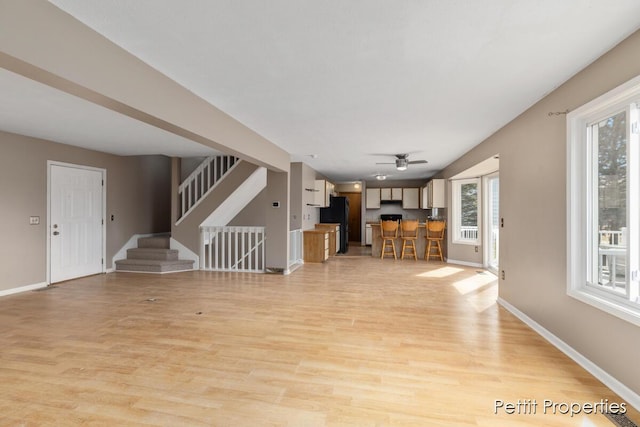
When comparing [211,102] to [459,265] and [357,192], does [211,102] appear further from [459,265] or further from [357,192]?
[357,192]

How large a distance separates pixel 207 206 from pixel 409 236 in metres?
5.15

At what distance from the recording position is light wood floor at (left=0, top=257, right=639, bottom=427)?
189cm

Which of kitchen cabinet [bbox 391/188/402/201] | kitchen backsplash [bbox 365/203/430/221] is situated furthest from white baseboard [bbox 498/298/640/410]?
kitchen backsplash [bbox 365/203/430/221]

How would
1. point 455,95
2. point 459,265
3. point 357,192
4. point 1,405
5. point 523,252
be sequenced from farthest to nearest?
point 357,192
point 459,265
point 523,252
point 455,95
point 1,405

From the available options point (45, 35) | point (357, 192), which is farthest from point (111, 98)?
point (357, 192)

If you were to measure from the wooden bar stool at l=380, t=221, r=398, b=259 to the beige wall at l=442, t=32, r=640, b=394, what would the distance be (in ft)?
12.7

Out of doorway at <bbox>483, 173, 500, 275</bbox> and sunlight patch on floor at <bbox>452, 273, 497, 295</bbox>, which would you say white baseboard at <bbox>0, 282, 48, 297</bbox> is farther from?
doorway at <bbox>483, 173, 500, 275</bbox>

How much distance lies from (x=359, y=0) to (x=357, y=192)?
10.5 metres

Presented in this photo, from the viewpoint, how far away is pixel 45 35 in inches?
65.8

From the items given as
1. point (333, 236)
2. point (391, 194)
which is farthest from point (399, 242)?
point (391, 194)

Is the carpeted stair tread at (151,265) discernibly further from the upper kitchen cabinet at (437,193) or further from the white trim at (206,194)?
the upper kitchen cabinet at (437,193)

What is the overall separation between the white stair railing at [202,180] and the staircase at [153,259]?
2.61 feet

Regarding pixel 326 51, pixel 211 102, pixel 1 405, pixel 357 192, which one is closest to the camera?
pixel 1 405

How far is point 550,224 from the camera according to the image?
2975 millimetres
